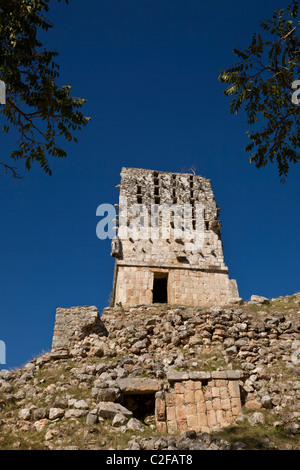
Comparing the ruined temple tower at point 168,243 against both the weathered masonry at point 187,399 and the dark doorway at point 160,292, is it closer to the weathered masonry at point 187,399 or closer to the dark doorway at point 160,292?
the dark doorway at point 160,292

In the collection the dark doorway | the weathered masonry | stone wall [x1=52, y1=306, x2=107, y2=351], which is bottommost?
the weathered masonry

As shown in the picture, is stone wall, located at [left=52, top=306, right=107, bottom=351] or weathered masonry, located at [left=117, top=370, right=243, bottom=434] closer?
weathered masonry, located at [left=117, top=370, right=243, bottom=434]

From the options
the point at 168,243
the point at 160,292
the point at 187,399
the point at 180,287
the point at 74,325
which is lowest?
the point at 187,399

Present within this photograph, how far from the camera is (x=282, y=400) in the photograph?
873cm

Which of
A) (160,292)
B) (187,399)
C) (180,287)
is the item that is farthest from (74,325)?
(160,292)

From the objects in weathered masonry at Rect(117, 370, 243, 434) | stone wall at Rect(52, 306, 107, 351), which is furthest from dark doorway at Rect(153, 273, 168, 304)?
weathered masonry at Rect(117, 370, 243, 434)

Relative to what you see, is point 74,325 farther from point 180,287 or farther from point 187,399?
point 180,287

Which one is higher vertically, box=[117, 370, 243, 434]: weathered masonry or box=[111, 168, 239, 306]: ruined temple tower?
box=[111, 168, 239, 306]: ruined temple tower

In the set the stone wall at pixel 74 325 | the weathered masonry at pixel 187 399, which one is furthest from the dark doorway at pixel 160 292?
the weathered masonry at pixel 187 399

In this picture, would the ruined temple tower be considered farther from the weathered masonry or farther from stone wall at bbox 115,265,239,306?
the weathered masonry

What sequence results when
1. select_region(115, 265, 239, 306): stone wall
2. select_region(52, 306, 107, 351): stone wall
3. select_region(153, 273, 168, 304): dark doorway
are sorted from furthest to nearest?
1. select_region(153, 273, 168, 304): dark doorway
2. select_region(115, 265, 239, 306): stone wall
3. select_region(52, 306, 107, 351): stone wall

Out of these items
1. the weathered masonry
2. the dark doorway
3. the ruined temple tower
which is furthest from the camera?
the dark doorway

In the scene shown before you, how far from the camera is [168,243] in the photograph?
1755 cm

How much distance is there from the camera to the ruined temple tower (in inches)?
643
